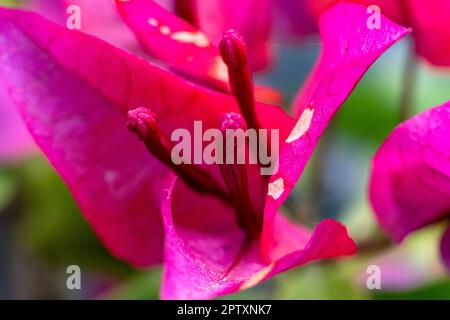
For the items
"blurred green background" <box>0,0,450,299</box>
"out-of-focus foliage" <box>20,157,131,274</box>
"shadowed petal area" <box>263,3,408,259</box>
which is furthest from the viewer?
"out-of-focus foliage" <box>20,157,131,274</box>

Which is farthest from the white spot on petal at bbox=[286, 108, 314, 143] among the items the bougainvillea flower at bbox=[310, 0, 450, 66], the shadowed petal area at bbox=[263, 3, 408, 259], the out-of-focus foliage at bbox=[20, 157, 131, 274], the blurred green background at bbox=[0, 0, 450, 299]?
the out-of-focus foliage at bbox=[20, 157, 131, 274]

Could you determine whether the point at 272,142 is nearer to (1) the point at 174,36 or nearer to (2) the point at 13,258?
(1) the point at 174,36

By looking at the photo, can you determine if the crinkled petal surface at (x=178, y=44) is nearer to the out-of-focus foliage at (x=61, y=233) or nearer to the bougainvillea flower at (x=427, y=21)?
the bougainvillea flower at (x=427, y=21)

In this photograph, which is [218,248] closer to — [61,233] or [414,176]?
[414,176]

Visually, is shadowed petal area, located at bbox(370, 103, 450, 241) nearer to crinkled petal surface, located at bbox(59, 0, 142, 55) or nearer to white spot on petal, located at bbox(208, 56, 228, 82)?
white spot on petal, located at bbox(208, 56, 228, 82)

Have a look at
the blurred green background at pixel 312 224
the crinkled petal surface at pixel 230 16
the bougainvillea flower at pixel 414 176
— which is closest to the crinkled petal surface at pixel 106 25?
the blurred green background at pixel 312 224
